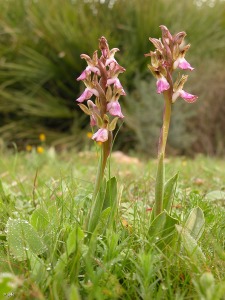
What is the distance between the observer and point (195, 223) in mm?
1614

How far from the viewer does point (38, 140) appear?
729cm

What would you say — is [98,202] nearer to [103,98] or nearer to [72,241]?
[72,241]

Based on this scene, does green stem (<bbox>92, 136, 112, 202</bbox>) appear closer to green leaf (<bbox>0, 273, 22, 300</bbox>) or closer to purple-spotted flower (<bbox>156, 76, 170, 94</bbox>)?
purple-spotted flower (<bbox>156, 76, 170, 94</bbox>)

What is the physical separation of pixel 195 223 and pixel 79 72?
19.0 ft

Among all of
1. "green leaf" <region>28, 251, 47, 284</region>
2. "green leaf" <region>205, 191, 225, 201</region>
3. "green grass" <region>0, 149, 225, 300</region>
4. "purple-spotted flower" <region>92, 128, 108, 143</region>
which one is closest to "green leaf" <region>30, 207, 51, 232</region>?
"green grass" <region>0, 149, 225, 300</region>

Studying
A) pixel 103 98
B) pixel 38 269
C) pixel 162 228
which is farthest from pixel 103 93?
pixel 38 269

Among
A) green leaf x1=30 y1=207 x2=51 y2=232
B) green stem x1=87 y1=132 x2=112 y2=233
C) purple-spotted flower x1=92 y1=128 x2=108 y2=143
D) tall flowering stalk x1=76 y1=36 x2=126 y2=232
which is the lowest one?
A: green leaf x1=30 y1=207 x2=51 y2=232

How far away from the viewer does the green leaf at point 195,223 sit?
1601 millimetres

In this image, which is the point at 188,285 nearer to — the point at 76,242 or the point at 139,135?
→ the point at 76,242

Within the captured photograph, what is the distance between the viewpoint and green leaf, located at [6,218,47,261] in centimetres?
150

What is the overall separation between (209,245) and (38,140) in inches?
228

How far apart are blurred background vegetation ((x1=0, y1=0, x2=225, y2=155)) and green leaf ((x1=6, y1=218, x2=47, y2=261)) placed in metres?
5.29

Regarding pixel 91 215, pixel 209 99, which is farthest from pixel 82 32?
pixel 91 215

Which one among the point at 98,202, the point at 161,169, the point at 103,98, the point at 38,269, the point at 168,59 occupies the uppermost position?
the point at 168,59
